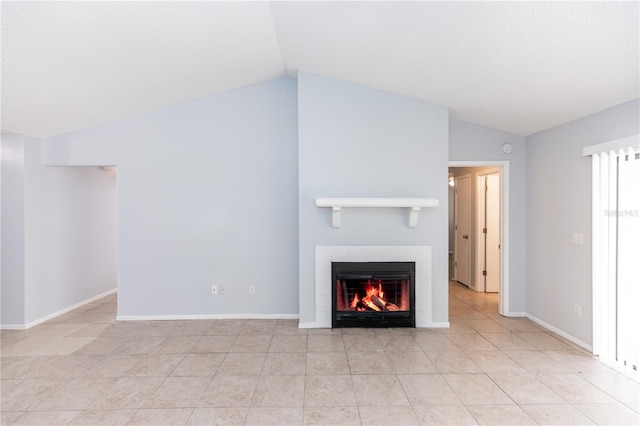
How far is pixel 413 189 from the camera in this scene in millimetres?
4098

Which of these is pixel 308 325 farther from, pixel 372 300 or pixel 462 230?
pixel 462 230

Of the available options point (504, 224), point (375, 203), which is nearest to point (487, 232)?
point (504, 224)

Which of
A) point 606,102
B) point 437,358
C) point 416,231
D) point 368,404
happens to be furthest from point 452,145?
point 368,404

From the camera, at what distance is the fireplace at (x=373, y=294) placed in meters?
3.98

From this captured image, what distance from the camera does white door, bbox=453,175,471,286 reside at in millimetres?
6262

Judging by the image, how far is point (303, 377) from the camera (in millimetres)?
2846

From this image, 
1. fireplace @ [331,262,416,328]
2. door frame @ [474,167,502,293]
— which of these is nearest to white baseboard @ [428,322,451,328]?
fireplace @ [331,262,416,328]

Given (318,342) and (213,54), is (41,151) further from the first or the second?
(318,342)

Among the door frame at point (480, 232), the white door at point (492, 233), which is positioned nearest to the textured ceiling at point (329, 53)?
the white door at point (492, 233)

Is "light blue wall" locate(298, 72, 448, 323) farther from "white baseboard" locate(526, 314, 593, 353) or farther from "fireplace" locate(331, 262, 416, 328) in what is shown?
"white baseboard" locate(526, 314, 593, 353)

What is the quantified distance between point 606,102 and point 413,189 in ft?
6.33

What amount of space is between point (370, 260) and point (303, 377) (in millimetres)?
1664

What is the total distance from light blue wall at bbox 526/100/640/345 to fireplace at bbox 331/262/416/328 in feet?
5.32

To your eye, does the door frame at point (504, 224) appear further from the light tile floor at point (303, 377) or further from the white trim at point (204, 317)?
the white trim at point (204, 317)
